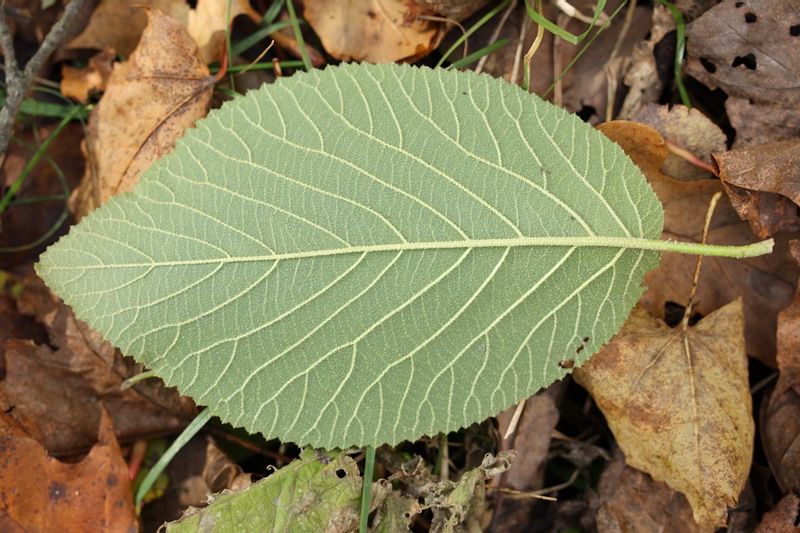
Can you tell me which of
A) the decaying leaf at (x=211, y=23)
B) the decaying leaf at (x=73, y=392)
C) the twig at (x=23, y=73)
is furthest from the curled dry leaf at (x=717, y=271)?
the twig at (x=23, y=73)

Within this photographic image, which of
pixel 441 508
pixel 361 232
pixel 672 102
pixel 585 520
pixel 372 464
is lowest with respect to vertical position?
pixel 585 520

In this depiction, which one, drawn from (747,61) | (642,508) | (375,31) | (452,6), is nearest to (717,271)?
(747,61)

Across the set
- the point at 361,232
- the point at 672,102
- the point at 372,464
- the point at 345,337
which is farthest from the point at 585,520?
the point at 672,102

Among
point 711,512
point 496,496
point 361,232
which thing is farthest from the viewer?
point 496,496

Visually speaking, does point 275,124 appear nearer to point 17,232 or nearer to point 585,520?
point 17,232

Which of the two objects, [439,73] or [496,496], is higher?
[439,73]
